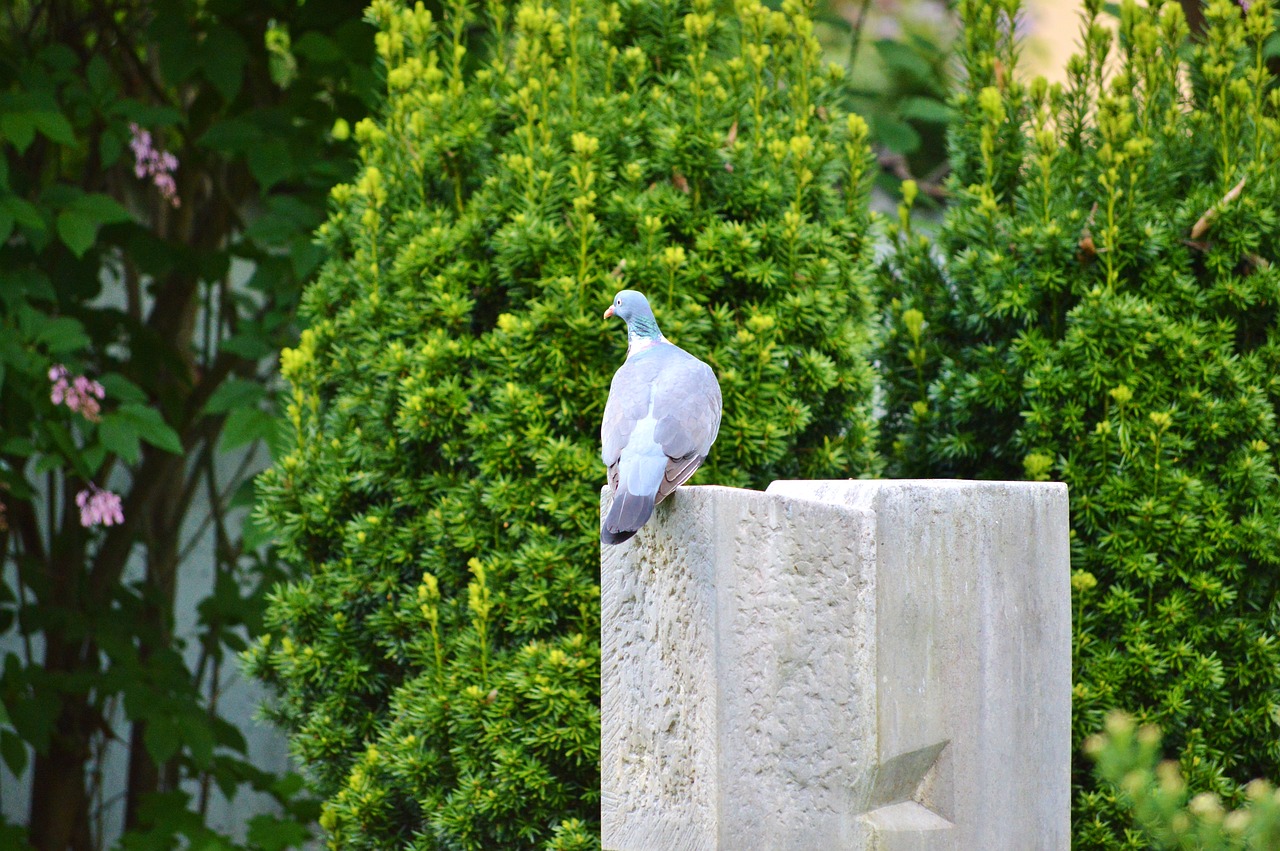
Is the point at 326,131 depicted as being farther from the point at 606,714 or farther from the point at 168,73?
the point at 606,714

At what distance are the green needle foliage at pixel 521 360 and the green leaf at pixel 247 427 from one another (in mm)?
376

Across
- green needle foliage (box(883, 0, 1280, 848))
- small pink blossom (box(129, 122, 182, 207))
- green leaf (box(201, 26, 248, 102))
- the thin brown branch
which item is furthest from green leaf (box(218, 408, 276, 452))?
the thin brown branch

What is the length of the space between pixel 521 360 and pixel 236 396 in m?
1.23

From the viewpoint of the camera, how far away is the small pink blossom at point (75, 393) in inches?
149

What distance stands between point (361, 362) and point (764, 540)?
1383 millimetres

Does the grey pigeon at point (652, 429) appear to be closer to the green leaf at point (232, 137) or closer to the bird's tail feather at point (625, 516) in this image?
the bird's tail feather at point (625, 516)

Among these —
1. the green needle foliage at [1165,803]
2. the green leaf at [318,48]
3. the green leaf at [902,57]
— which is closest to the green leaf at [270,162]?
the green leaf at [318,48]

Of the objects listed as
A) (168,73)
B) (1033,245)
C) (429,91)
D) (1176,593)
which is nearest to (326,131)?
(168,73)

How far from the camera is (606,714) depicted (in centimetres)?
229

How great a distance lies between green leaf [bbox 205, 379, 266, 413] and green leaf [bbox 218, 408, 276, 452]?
5 centimetres

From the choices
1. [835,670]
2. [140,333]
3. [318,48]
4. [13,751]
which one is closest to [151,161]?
[140,333]

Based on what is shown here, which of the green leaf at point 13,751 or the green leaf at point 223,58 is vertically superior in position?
the green leaf at point 223,58

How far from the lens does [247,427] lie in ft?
11.7

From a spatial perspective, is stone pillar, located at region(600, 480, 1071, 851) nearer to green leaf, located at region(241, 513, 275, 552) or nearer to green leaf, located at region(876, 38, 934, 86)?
green leaf, located at region(241, 513, 275, 552)
